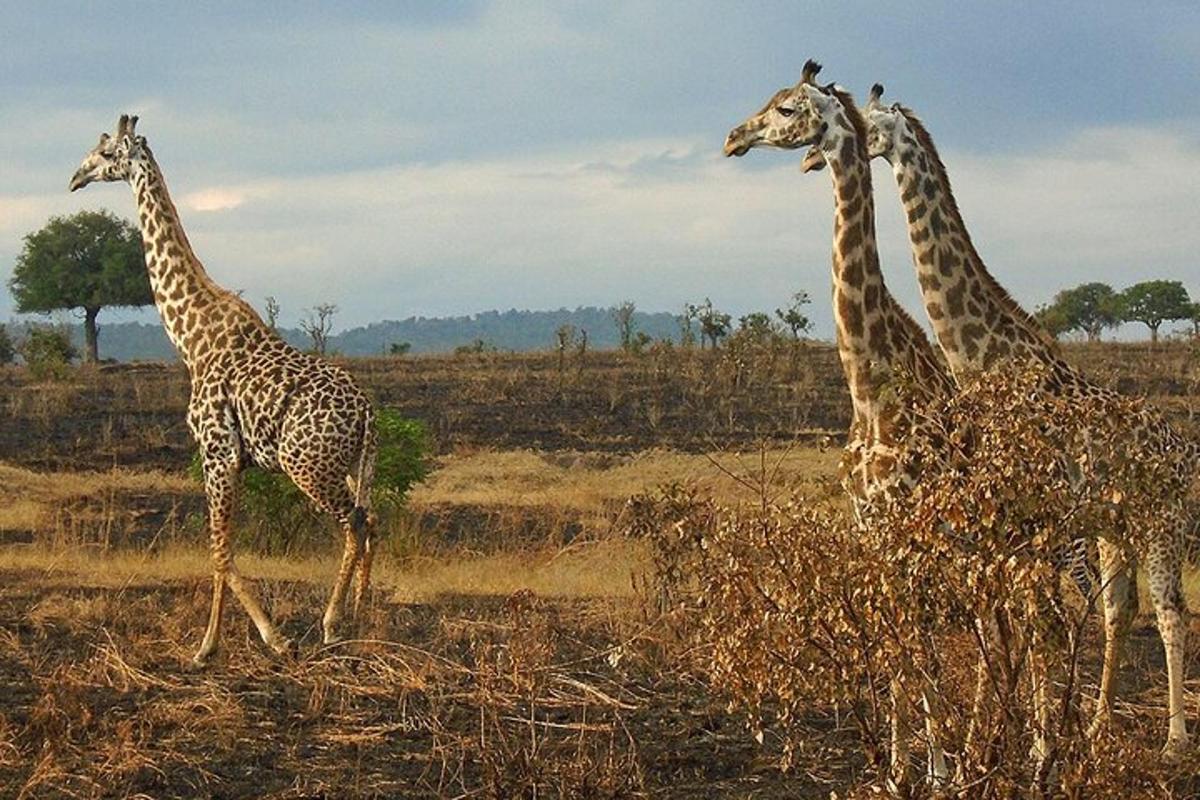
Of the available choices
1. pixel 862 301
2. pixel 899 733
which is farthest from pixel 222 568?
pixel 899 733

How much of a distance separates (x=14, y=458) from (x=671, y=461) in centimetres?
891

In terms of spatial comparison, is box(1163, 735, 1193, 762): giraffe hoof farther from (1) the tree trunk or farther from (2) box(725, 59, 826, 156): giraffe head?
(1) the tree trunk

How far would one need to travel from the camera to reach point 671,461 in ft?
72.0

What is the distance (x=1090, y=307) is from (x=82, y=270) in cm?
3733

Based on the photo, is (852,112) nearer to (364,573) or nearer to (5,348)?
(364,573)

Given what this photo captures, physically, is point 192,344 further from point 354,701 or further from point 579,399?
point 579,399

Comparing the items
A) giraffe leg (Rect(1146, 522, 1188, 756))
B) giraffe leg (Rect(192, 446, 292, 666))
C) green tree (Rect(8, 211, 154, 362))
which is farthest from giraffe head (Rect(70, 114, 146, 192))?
green tree (Rect(8, 211, 154, 362))

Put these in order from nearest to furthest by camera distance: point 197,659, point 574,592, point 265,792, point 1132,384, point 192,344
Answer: point 265,792 → point 197,659 → point 192,344 → point 574,592 → point 1132,384

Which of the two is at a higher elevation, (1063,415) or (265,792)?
(1063,415)

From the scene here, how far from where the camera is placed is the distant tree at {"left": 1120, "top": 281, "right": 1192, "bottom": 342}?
5956cm

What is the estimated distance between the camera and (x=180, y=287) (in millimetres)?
10461

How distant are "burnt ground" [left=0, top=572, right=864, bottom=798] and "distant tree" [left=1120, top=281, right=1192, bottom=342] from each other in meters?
53.6

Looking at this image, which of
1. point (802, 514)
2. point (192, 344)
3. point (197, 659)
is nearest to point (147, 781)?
point (197, 659)

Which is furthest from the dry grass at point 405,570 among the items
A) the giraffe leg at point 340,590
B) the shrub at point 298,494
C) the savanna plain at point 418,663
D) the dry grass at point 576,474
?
the dry grass at point 576,474
